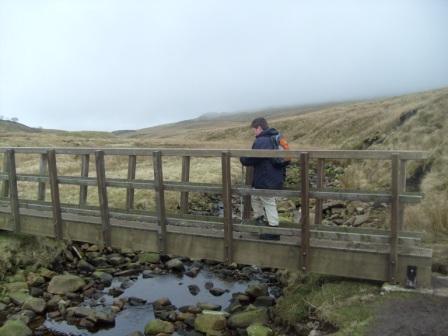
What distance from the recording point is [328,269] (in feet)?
30.3

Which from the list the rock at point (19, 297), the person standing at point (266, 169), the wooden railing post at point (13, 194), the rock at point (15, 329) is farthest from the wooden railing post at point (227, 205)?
the wooden railing post at point (13, 194)

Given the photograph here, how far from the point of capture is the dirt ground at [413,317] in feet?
23.3

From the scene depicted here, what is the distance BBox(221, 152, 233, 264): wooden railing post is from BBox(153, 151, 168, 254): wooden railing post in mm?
1562

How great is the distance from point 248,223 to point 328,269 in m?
2.22

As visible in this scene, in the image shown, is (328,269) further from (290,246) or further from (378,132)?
(378,132)

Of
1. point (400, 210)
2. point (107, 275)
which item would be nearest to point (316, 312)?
point (400, 210)

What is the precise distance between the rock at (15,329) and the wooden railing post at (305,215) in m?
6.08

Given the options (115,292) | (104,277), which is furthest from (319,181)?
(104,277)

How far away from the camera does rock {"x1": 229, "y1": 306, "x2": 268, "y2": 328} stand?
10000mm

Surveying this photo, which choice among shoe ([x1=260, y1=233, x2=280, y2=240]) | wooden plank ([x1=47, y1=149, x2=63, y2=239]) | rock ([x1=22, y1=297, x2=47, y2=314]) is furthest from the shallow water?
shoe ([x1=260, y1=233, x2=280, y2=240])

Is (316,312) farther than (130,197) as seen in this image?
No

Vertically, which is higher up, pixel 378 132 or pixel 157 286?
pixel 378 132

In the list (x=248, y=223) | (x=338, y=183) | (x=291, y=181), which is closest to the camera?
(x=248, y=223)

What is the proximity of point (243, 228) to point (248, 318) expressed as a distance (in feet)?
6.33
